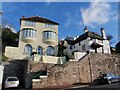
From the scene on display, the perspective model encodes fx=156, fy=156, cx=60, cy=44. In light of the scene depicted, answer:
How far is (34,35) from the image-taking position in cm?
3178

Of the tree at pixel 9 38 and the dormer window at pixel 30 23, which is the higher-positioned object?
the dormer window at pixel 30 23

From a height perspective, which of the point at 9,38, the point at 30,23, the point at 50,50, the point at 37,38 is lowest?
the point at 50,50

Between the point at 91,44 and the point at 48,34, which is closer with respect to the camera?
the point at 48,34

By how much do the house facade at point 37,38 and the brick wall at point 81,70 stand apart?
9.79 meters

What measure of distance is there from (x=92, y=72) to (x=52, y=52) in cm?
1137

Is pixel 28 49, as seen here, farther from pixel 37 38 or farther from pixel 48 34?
pixel 48 34

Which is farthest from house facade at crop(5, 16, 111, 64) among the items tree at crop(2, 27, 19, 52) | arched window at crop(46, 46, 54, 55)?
tree at crop(2, 27, 19, 52)

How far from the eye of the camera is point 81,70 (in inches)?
874

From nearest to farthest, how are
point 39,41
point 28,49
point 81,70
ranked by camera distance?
point 81,70 → point 28,49 → point 39,41

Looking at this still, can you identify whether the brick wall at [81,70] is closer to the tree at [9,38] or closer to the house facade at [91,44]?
the house facade at [91,44]

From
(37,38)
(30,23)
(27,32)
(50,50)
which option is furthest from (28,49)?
(30,23)

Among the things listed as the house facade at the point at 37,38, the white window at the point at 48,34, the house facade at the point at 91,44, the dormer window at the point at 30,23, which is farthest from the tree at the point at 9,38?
the house facade at the point at 91,44

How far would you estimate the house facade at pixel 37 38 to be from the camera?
30.5 m

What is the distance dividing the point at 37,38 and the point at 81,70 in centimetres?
1345
